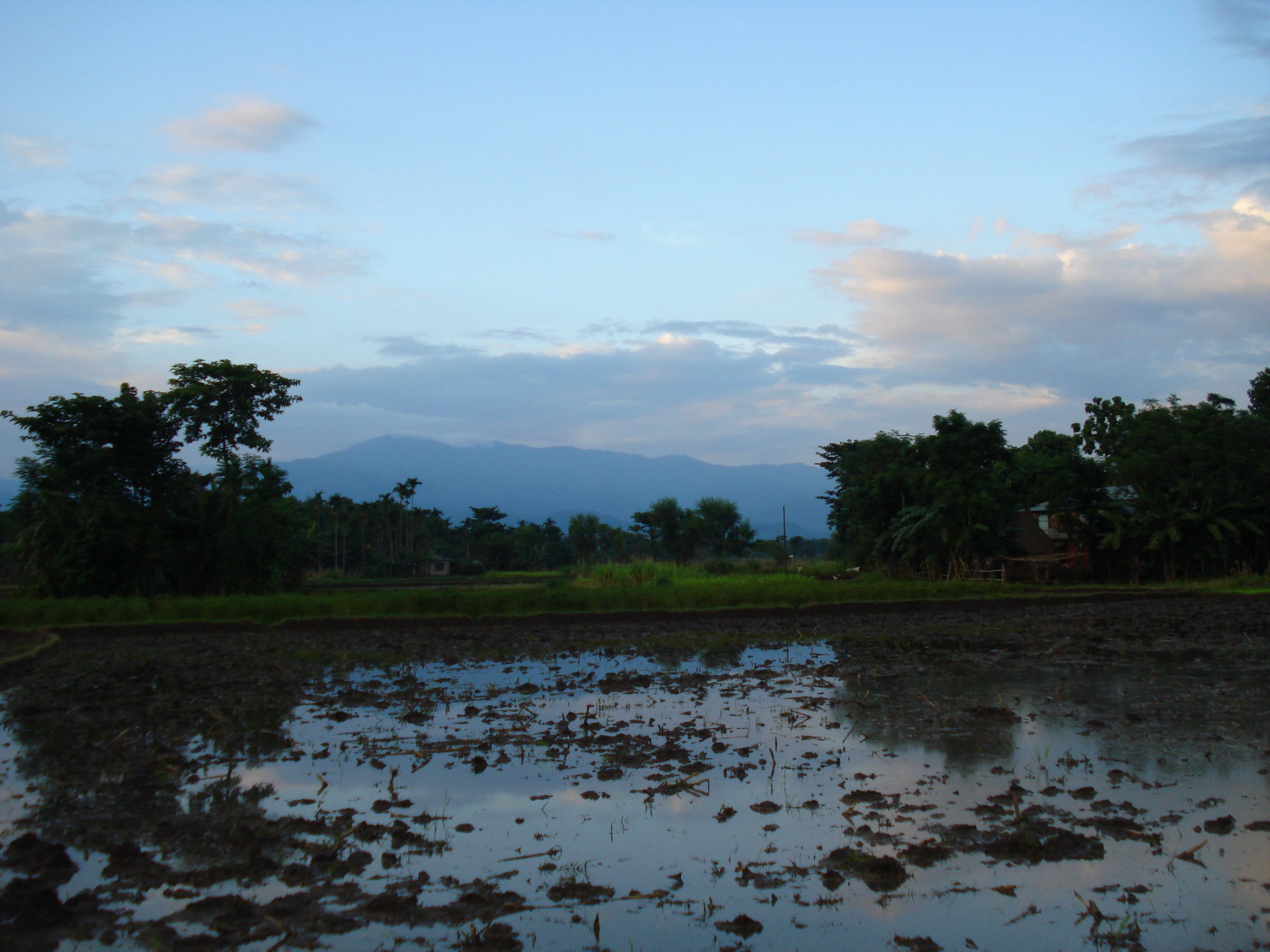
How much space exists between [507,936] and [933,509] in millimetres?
29877

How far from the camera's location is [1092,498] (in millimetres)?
32906

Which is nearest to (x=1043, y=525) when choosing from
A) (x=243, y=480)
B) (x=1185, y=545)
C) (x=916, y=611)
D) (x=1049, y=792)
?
(x=1185, y=545)

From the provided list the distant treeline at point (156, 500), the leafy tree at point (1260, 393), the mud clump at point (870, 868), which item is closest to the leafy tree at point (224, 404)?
the distant treeline at point (156, 500)

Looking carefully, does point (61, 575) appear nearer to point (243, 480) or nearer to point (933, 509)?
point (243, 480)

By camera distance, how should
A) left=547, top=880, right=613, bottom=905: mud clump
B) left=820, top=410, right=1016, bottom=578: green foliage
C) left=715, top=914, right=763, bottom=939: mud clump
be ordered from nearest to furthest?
1. left=715, top=914, right=763, bottom=939: mud clump
2. left=547, top=880, right=613, bottom=905: mud clump
3. left=820, top=410, right=1016, bottom=578: green foliage

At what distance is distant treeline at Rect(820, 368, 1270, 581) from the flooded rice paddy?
2009 cm

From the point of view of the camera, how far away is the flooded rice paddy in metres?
4.28

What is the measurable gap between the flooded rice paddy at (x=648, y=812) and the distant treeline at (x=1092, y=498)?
65.9 ft

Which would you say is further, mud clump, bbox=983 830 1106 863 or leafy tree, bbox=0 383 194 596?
leafy tree, bbox=0 383 194 596

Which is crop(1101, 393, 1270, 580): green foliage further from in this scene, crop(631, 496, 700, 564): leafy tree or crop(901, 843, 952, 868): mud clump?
crop(901, 843, 952, 868): mud clump

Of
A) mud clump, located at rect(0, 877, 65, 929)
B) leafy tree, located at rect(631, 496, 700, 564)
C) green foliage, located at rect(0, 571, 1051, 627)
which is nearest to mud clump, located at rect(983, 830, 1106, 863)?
mud clump, located at rect(0, 877, 65, 929)

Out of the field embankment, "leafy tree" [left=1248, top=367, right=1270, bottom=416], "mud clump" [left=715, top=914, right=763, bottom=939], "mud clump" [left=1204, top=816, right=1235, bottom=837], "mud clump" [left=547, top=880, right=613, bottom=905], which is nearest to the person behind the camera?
"mud clump" [left=715, top=914, right=763, bottom=939]

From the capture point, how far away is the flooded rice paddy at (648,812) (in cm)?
428

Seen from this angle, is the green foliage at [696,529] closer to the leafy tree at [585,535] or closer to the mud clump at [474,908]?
the leafy tree at [585,535]
